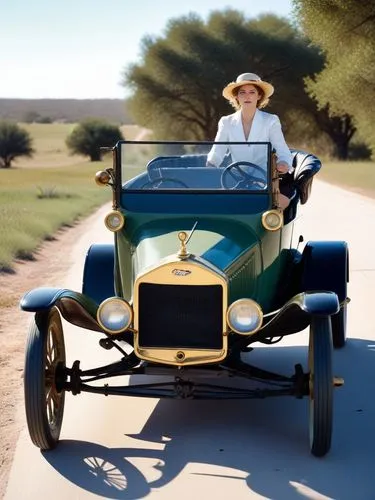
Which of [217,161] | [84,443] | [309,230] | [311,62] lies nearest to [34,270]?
[309,230]

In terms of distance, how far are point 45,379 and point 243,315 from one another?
1.19 meters

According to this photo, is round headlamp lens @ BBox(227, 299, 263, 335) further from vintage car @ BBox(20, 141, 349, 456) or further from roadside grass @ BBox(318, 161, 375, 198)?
roadside grass @ BBox(318, 161, 375, 198)

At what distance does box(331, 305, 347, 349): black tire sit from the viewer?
6711 mm

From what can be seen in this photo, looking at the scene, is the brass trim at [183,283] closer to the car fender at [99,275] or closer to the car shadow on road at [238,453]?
the car shadow on road at [238,453]

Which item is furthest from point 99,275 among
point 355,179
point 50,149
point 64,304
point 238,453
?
point 50,149

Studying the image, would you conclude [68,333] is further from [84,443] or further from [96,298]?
[84,443]

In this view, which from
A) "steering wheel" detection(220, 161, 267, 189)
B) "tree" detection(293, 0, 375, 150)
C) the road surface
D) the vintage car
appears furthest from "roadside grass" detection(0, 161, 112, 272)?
"tree" detection(293, 0, 375, 150)

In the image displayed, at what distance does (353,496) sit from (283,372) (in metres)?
2.20

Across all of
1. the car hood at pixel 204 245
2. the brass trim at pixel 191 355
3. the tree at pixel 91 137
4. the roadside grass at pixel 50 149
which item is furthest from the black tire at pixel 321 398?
the tree at pixel 91 137

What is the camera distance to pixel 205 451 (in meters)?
4.72

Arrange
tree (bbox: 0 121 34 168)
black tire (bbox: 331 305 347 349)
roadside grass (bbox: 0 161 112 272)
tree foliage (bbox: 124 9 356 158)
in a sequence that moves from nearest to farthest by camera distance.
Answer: black tire (bbox: 331 305 347 349), roadside grass (bbox: 0 161 112 272), tree foliage (bbox: 124 9 356 158), tree (bbox: 0 121 34 168)

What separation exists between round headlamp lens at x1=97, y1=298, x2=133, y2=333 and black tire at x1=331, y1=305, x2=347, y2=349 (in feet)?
8.21

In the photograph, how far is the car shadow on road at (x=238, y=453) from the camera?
4266 mm

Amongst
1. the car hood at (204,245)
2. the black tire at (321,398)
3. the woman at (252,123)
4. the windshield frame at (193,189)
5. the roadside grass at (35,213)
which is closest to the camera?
the black tire at (321,398)
